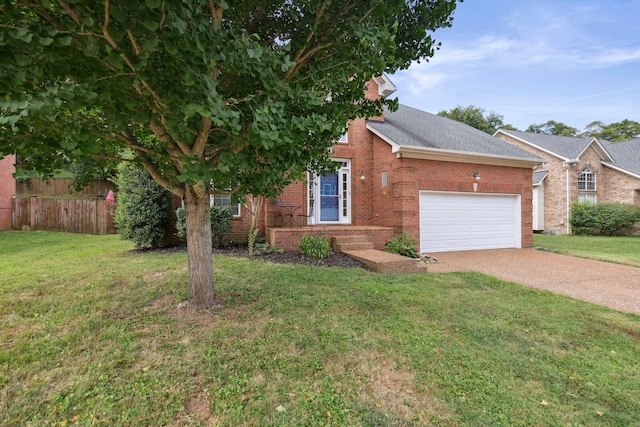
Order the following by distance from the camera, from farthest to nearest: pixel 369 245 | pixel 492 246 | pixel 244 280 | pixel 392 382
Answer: pixel 492 246
pixel 369 245
pixel 244 280
pixel 392 382

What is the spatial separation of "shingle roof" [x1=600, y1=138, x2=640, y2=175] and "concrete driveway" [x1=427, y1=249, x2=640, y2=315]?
14543 mm

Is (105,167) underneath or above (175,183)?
above

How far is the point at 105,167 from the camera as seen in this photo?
4.06 m

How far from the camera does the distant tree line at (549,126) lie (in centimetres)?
2709

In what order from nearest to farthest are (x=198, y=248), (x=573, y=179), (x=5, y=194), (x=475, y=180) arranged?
1. (x=198, y=248)
2. (x=475, y=180)
3. (x=5, y=194)
4. (x=573, y=179)

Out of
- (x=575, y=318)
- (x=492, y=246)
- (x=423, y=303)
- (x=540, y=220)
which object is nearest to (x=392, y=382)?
(x=423, y=303)

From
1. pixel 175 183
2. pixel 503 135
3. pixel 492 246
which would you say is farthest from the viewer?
pixel 503 135

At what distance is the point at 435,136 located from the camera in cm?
1073

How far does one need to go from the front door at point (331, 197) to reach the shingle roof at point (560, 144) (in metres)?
15.1

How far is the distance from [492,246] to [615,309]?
628cm

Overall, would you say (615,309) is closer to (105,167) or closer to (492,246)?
(492,246)

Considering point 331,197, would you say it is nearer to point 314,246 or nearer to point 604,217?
point 314,246

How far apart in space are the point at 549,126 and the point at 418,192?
127 ft

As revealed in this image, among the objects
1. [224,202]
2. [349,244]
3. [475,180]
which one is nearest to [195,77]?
[349,244]
